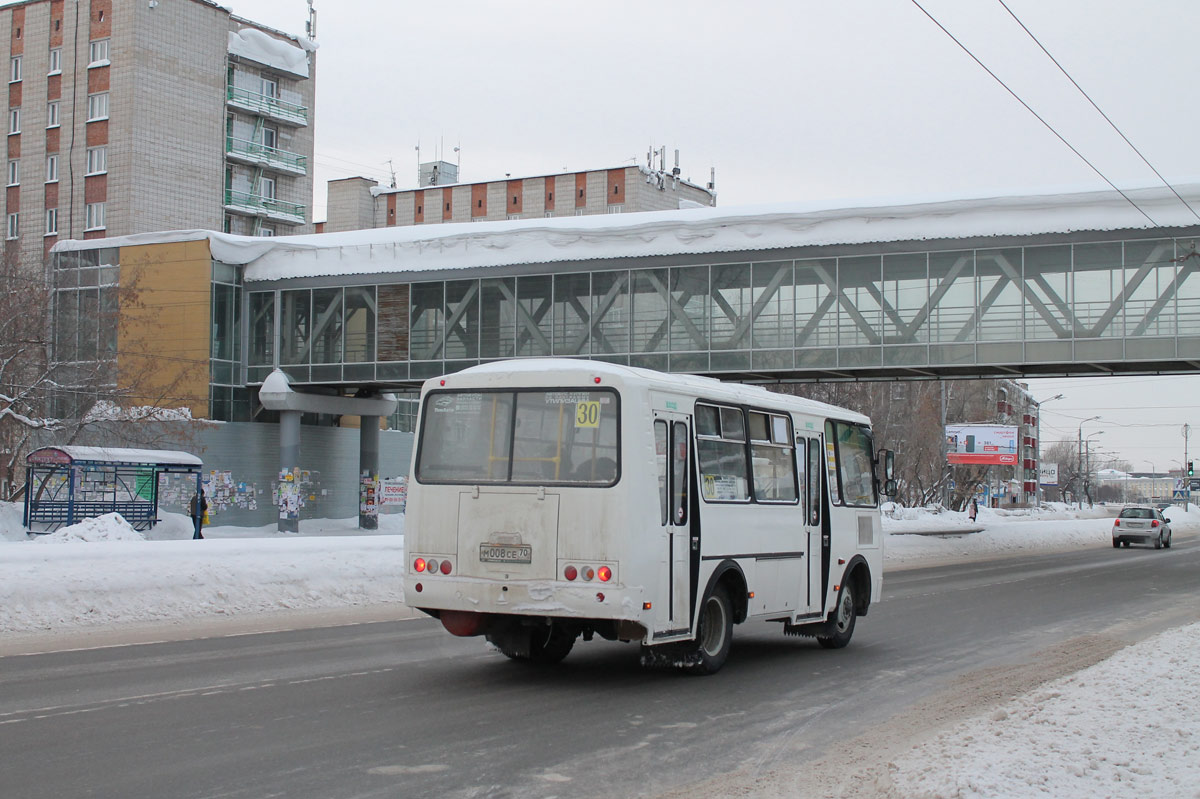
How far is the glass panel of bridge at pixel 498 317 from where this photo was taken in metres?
45.4

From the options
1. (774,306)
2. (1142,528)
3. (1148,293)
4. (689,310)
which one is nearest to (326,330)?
(689,310)

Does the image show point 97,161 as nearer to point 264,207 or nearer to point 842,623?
point 264,207

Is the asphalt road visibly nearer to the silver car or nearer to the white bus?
the white bus

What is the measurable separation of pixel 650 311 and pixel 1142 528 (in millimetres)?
23775

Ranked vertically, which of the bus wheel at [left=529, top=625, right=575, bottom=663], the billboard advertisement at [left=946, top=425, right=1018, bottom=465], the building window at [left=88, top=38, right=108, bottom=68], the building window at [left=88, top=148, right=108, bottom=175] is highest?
the building window at [left=88, top=38, right=108, bottom=68]

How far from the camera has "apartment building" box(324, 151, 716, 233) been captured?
94062mm

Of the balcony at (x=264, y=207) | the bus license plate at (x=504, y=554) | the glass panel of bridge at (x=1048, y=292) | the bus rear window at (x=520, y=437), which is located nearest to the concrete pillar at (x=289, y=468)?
the glass panel of bridge at (x=1048, y=292)

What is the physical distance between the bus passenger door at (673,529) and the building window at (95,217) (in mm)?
64658

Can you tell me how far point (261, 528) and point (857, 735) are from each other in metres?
→ 41.6

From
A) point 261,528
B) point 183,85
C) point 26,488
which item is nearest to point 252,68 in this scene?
point 183,85

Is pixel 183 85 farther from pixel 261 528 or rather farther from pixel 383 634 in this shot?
pixel 383 634

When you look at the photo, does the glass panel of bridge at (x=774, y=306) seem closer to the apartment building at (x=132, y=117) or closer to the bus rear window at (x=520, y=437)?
the bus rear window at (x=520, y=437)

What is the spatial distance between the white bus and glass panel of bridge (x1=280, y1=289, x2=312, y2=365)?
126ft

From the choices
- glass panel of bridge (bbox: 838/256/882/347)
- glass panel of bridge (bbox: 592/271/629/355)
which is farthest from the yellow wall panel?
glass panel of bridge (bbox: 838/256/882/347)
